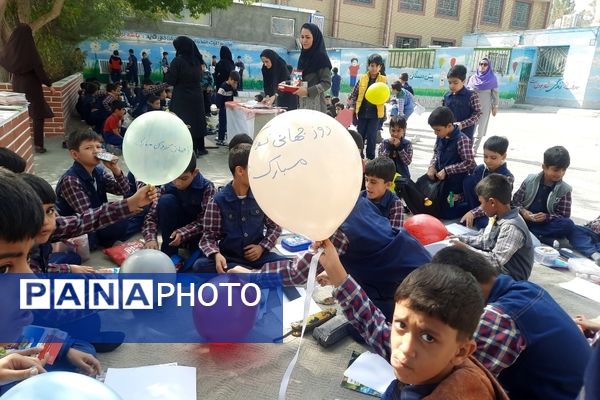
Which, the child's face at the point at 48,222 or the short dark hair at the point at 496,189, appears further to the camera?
the short dark hair at the point at 496,189

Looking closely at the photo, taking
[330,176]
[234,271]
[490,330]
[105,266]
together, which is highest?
[330,176]

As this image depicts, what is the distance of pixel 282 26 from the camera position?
20516mm

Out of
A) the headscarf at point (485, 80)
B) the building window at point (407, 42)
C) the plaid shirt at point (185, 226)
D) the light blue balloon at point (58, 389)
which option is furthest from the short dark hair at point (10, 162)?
the building window at point (407, 42)

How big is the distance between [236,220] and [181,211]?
1.89 ft

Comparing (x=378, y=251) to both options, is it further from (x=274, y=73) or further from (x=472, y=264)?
(x=274, y=73)

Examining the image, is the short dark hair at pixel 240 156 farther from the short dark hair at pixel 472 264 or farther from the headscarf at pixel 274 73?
the headscarf at pixel 274 73

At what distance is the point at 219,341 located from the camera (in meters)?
2.12

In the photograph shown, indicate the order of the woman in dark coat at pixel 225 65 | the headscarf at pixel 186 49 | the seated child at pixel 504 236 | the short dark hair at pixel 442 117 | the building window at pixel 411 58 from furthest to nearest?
the building window at pixel 411 58 < the woman in dark coat at pixel 225 65 < the headscarf at pixel 186 49 < the short dark hair at pixel 442 117 < the seated child at pixel 504 236

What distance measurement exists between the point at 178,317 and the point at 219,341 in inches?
15.2

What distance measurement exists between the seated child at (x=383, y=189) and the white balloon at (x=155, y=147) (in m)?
1.25

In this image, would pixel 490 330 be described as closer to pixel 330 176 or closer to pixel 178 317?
pixel 330 176

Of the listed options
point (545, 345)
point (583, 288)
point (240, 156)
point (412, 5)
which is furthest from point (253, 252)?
point (412, 5)

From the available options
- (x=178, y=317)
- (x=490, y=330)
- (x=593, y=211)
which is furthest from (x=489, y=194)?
(x=593, y=211)

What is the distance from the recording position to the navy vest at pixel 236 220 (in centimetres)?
261
